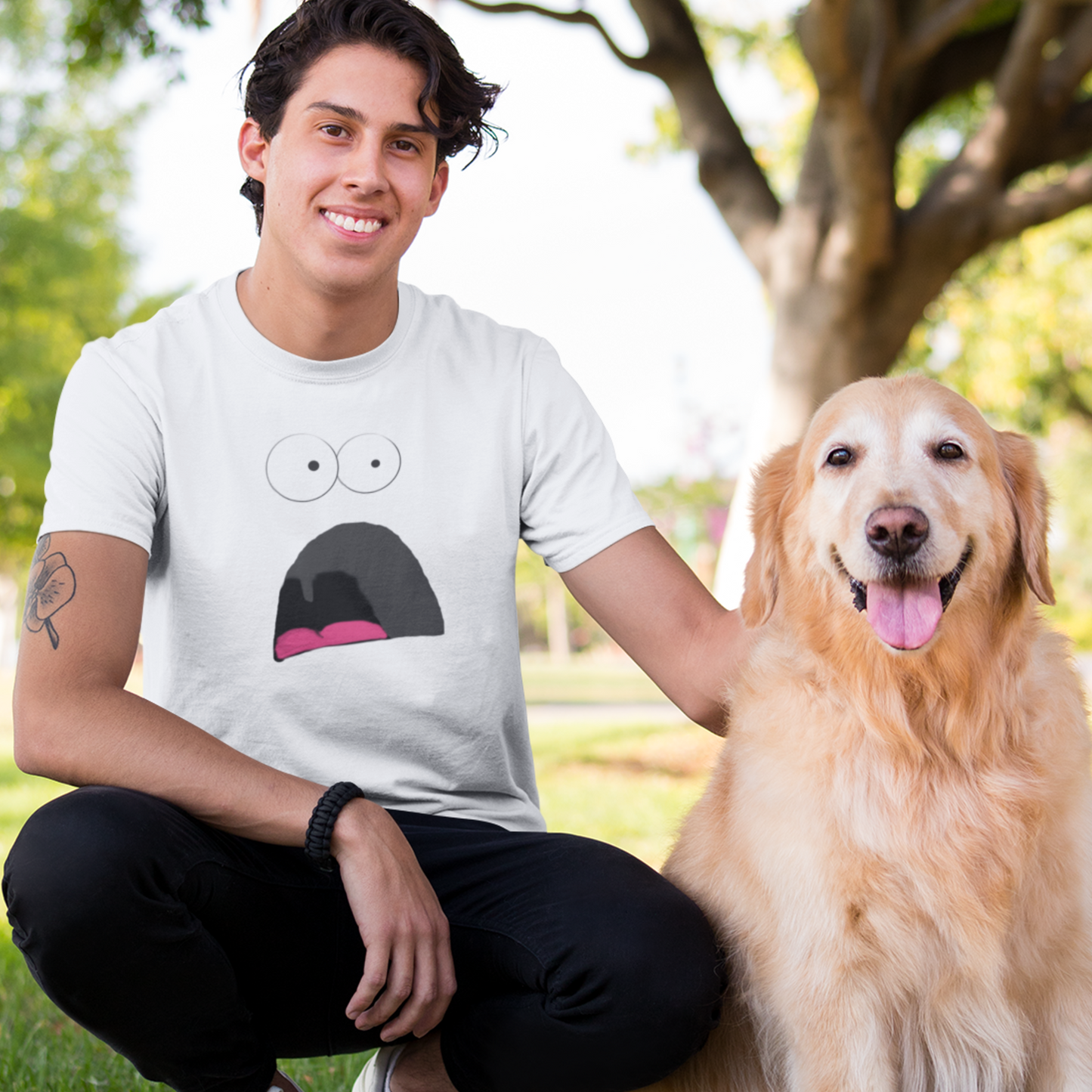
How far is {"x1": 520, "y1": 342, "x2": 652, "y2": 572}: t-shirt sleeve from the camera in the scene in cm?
242

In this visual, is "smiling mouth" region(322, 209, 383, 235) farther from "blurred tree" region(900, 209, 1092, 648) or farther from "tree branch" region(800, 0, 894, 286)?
"blurred tree" region(900, 209, 1092, 648)

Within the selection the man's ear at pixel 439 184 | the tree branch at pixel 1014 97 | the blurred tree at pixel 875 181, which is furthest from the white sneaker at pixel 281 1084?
the tree branch at pixel 1014 97

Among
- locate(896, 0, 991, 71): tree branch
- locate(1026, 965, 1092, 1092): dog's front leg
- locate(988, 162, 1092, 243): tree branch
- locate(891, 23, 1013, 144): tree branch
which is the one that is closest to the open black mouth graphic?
→ locate(1026, 965, 1092, 1092): dog's front leg

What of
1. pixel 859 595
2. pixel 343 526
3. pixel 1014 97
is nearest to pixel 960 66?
pixel 1014 97

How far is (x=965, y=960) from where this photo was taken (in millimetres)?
1860

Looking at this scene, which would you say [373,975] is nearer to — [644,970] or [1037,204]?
[644,970]

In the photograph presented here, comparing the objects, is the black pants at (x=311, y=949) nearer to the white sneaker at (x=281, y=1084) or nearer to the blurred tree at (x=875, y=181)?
the white sneaker at (x=281, y=1084)

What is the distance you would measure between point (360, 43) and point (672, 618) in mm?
1388

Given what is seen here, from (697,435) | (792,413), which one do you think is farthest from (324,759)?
(697,435)

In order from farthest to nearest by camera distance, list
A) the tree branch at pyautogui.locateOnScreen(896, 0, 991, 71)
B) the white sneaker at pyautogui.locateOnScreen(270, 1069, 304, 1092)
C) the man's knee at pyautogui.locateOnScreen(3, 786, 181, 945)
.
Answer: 1. the tree branch at pyautogui.locateOnScreen(896, 0, 991, 71)
2. the white sneaker at pyautogui.locateOnScreen(270, 1069, 304, 1092)
3. the man's knee at pyautogui.locateOnScreen(3, 786, 181, 945)

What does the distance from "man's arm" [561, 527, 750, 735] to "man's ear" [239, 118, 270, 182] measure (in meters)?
1.18

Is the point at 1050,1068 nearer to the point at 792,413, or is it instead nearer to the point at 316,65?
the point at 316,65

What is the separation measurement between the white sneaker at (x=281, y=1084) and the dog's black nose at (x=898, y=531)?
1.47 metres

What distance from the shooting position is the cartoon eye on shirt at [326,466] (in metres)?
2.34
